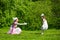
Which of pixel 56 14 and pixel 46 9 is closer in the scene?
pixel 46 9

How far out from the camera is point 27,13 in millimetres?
26656

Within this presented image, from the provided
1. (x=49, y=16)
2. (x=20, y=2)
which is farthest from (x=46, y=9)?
(x=20, y=2)

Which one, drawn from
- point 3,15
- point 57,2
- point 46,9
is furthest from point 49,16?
point 3,15

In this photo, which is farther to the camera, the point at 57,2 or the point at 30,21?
the point at 57,2

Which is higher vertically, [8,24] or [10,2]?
[10,2]

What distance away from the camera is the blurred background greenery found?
26188 millimetres

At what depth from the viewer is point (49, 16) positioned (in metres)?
27.2

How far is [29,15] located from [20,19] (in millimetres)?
1047

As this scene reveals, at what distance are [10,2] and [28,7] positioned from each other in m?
1.98

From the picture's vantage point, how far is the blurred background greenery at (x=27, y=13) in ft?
85.9

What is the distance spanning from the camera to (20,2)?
26.9 m

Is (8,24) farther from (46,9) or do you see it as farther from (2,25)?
(46,9)

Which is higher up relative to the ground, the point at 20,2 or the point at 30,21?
the point at 20,2

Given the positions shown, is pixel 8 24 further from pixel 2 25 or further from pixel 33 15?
pixel 33 15
